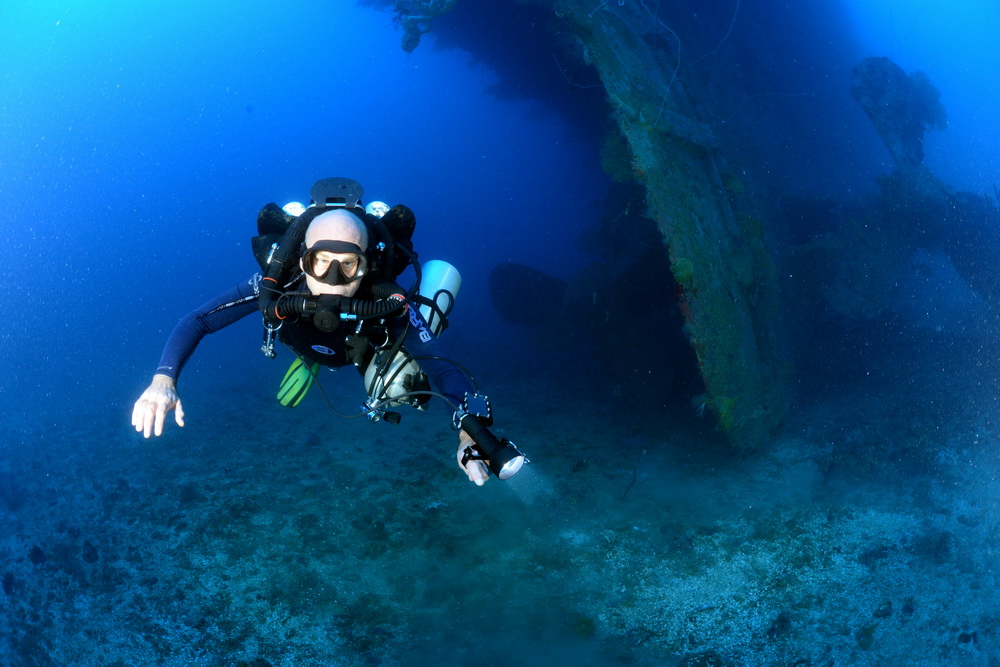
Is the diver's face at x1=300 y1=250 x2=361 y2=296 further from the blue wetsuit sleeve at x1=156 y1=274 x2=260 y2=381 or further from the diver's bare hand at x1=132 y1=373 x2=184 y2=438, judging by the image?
the diver's bare hand at x1=132 y1=373 x2=184 y2=438

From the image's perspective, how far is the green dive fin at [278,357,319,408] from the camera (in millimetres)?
3641

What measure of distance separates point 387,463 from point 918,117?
570 inches

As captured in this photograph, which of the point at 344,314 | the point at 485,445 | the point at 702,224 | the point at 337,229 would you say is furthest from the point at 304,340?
the point at 702,224

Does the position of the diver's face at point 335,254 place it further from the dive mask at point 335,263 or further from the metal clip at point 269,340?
the metal clip at point 269,340

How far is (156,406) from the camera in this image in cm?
265

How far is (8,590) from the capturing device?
555 cm

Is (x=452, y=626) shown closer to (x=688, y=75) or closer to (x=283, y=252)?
(x=283, y=252)

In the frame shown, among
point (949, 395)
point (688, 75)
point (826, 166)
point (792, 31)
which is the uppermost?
point (792, 31)

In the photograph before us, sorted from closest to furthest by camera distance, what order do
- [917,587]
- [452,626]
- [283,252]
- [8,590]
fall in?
[283,252] → [452,626] → [917,587] → [8,590]

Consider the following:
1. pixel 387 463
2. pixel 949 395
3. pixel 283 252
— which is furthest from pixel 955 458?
pixel 283 252

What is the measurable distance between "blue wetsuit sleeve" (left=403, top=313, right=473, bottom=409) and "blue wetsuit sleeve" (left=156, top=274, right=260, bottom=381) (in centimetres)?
104

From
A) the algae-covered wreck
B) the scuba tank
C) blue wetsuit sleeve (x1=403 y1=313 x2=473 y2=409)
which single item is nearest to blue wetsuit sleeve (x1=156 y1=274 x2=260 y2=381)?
the scuba tank

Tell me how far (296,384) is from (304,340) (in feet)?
2.23

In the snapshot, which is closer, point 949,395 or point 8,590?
point 8,590
